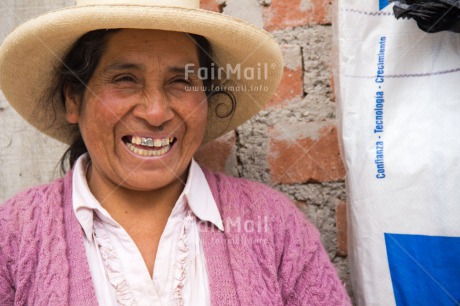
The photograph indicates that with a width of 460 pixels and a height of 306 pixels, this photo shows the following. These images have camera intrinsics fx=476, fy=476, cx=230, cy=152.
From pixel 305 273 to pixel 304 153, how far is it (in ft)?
1.55

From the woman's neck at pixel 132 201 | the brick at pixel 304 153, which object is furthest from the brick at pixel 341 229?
the woman's neck at pixel 132 201

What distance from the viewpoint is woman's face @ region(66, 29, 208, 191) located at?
1.26m

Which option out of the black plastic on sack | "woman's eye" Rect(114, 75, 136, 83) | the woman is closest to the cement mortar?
the woman

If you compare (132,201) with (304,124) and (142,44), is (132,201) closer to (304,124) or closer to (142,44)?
(142,44)

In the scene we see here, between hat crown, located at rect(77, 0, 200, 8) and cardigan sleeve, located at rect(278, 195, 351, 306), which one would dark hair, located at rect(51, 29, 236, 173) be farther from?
cardigan sleeve, located at rect(278, 195, 351, 306)

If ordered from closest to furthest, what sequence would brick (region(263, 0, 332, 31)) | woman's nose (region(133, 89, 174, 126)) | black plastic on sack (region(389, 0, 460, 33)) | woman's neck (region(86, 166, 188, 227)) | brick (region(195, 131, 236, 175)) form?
black plastic on sack (region(389, 0, 460, 33))
woman's nose (region(133, 89, 174, 126))
woman's neck (region(86, 166, 188, 227))
brick (region(263, 0, 332, 31))
brick (region(195, 131, 236, 175))

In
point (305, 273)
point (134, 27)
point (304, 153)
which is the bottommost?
point (305, 273)

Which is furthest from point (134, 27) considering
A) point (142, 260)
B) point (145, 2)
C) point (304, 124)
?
point (304, 124)

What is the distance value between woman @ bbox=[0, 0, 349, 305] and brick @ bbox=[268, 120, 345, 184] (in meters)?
0.25

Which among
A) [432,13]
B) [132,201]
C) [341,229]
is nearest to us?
[432,13]

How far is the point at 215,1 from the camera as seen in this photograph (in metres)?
1.70

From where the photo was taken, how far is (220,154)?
175 cm

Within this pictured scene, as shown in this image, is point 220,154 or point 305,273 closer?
point 305,273

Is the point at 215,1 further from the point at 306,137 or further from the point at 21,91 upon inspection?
the point at 21,91
